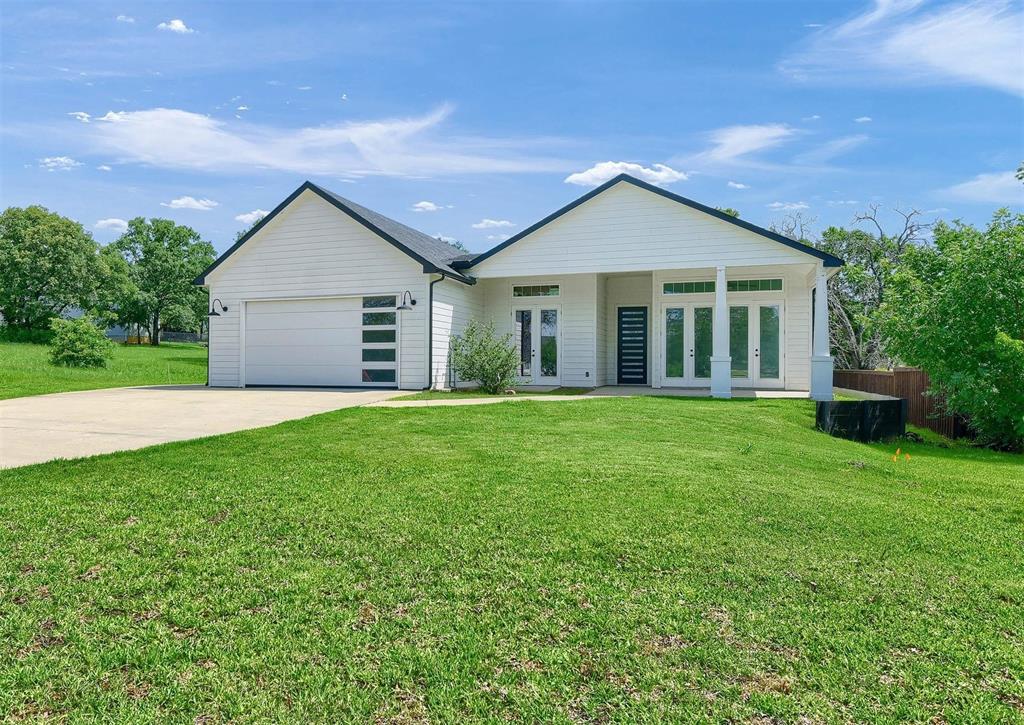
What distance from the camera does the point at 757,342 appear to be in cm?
1609

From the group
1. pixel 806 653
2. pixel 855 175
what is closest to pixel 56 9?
pixel 806 653

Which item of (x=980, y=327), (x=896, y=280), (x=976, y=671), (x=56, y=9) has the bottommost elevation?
(x=976, y=671)

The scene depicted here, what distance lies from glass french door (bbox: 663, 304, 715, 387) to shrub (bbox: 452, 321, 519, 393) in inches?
183

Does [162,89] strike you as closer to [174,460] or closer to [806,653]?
[174,460]

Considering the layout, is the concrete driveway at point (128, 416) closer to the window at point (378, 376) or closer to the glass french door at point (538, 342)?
the window at point (378, 376)

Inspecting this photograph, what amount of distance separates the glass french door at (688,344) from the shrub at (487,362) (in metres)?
4.66

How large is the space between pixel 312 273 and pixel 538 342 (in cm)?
633

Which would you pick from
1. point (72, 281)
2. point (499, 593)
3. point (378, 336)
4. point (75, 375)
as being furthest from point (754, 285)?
point (72, 281)

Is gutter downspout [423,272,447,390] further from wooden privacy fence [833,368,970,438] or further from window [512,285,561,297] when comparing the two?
wooden privacy fence [833,368,970,438]

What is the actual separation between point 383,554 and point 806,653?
7.22 ft

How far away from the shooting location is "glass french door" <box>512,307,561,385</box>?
16844 mm

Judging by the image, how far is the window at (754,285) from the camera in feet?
52.2

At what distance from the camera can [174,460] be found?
5.70 m

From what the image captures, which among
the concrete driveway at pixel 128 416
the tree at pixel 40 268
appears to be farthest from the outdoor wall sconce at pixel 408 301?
the tree at pixel 40 268
